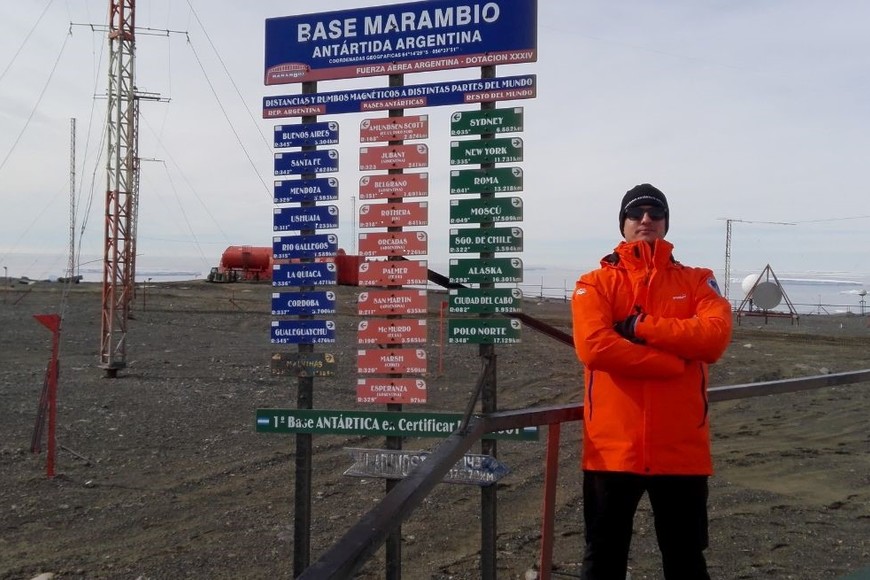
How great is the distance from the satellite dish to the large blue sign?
99.9 ft

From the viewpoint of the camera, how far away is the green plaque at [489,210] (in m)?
4.89

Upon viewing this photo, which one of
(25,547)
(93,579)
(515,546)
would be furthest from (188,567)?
(515,546)

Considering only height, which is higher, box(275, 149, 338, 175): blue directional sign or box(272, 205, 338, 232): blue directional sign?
box(275, 149, 338, 175): blue directional sign

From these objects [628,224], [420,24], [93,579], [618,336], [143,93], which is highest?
[143,93]

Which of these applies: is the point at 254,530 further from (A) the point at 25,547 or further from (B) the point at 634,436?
(B) the point at 634,436

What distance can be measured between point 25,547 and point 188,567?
4.67ft

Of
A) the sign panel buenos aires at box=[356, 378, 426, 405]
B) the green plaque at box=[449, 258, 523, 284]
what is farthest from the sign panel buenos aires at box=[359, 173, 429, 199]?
the sign panel buenos aires at box=[356, 378, 426, 405]

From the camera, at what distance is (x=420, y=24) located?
202 inches

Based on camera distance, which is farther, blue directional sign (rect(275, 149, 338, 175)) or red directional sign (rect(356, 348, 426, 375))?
blue directional sign (rect(275, 149, 338, 175))

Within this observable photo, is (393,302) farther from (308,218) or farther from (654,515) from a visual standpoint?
(654,515)

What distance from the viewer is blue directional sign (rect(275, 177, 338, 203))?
5.47 m

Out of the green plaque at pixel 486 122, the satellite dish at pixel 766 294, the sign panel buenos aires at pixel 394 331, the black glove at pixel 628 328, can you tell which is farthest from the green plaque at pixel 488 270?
the satellite dish at pixel 766 294

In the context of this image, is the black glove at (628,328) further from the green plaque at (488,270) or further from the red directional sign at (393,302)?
the red directional sign at (393,302)

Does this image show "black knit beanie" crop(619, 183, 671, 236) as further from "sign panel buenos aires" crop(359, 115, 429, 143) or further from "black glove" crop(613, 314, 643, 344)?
"sign panel buenos aires" crop(359, 115, 429, 143)
